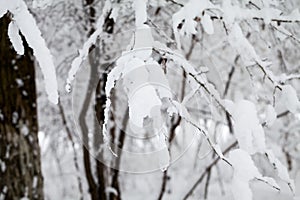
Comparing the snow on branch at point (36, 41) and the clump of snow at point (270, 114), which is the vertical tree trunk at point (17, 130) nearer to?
the snow on branch at point (36, 41)

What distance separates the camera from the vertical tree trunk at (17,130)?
2051mm

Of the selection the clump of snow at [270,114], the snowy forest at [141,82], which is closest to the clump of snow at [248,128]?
the snowy forest at [141,82]

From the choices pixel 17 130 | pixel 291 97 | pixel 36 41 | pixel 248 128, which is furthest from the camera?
pixel 17 130

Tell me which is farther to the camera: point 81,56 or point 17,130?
point 17,130

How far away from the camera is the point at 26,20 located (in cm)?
103

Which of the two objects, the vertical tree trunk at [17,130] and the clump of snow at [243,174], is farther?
the vertical tree trunk at [17,130]

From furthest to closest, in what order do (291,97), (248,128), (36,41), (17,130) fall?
(17,130) → (291,97) → (248,128) → (36,41)

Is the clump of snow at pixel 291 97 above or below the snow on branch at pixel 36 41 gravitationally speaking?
below

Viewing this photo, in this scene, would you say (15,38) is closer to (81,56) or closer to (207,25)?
(81,56)

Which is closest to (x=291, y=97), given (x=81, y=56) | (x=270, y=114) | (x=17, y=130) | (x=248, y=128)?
(x=270, y=114)

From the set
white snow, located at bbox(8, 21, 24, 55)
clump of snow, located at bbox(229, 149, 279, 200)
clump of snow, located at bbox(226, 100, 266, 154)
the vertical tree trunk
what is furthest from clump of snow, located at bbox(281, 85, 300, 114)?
the vertical tree trunk

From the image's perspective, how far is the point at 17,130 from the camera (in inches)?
81.9

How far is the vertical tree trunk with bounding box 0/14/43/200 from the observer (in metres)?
2.05

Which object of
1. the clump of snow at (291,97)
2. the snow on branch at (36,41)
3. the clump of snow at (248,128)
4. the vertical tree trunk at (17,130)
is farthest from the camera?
the vertical tree trunk at (17,130)
